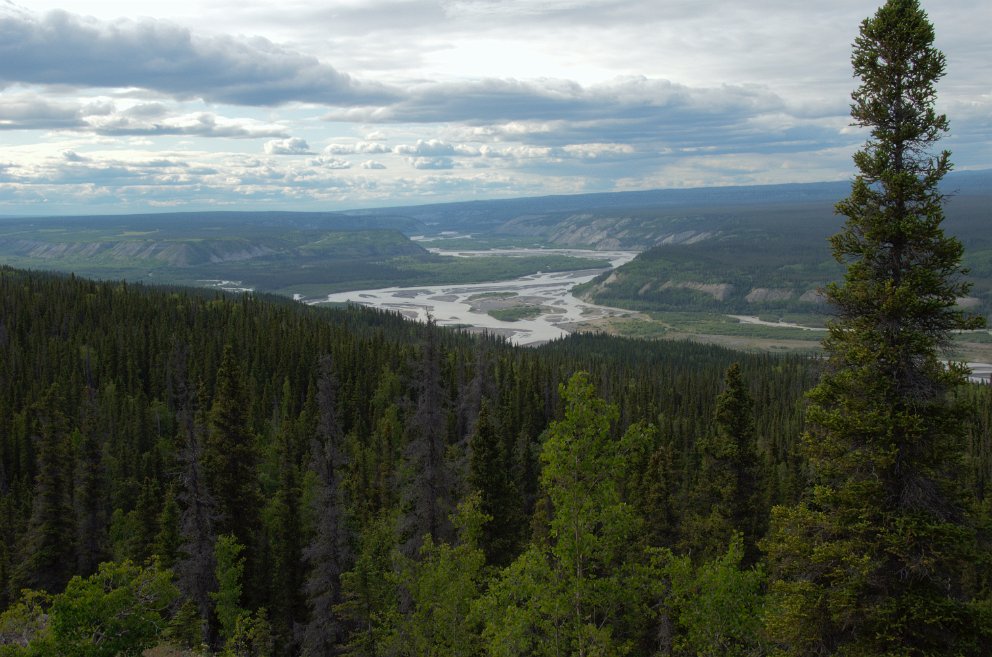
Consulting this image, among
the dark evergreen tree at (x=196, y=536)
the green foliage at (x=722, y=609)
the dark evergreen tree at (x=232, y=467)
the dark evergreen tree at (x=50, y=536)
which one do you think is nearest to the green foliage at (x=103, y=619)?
the green foliage at (x=722, y=609)

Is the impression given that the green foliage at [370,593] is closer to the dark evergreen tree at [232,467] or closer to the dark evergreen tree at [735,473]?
the dark evergreen tree at [735,473]

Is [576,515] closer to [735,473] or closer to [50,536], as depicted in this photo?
[735,473]

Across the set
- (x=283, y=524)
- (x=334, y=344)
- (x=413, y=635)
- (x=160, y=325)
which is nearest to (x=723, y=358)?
(x=334, y=344)

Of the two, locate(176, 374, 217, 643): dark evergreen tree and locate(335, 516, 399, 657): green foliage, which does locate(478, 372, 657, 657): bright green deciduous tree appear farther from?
locate(176, 374, 217, 643): dark evergreen tree

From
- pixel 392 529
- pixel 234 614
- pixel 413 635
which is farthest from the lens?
pixel 234 614

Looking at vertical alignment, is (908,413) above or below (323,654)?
above

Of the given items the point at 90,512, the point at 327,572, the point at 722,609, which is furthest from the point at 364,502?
the point at 722,609

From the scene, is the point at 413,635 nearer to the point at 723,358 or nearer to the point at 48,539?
the point at 48,539
